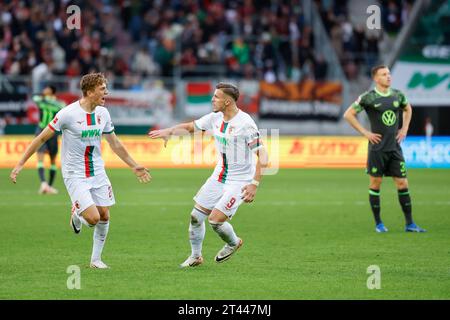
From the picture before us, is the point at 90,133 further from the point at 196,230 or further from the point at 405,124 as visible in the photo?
the point at 405,124

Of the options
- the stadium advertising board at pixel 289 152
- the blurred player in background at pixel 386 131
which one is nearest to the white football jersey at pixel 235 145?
the blurred player in background at pixel 386 131

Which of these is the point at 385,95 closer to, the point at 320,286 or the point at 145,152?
the point at 320,286

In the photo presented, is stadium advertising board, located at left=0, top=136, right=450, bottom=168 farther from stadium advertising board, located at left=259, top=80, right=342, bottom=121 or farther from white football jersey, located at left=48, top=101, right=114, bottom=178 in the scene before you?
white football jersey, located at left=48, top=101, right=114, bottom=178

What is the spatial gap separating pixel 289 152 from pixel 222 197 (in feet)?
61.1

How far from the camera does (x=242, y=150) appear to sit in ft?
35.7

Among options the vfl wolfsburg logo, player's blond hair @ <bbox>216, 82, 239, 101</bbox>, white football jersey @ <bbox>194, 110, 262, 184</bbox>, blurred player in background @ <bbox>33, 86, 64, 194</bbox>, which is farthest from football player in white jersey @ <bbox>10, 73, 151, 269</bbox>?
blurred player in background @ <bbox>33, 86, 64, 194</bbox>

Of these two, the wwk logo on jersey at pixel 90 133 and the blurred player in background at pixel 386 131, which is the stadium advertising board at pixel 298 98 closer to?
the blurred player in background at pixel 386 131

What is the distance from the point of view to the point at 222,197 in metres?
10.8

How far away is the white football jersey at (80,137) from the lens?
419 inches

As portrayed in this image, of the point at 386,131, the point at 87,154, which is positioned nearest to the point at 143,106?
the point at 386,131

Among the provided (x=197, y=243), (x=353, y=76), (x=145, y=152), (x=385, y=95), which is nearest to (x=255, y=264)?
(x=197, y=243)

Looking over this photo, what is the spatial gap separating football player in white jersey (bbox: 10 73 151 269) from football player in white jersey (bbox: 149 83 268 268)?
2.18 ft

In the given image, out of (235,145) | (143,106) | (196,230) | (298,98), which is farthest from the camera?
(298,98)

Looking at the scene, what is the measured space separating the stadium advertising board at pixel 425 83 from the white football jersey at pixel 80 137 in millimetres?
24036
